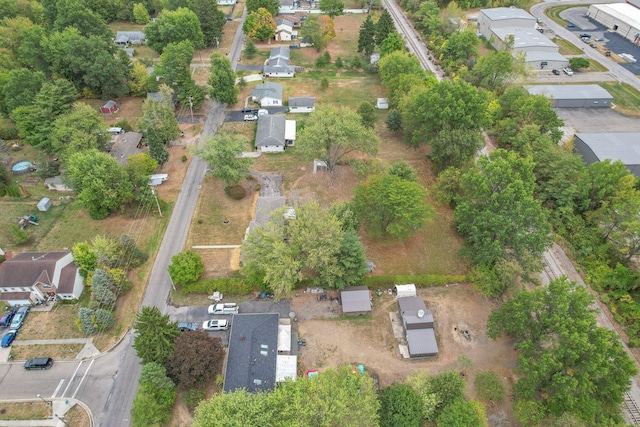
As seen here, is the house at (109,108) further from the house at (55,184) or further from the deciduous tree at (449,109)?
the deciduous tree at (449,109)

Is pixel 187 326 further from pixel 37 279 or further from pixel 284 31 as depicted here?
pixel 284 31

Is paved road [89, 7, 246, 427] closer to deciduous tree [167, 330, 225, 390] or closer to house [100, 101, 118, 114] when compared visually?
deciduous tree [167, 330, 225, 390]

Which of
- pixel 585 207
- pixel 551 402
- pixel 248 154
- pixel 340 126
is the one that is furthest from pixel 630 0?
pixel 551 402

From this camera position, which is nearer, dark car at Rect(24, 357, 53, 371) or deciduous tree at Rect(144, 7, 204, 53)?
dark car at Rect(24, 357, 53, 371)

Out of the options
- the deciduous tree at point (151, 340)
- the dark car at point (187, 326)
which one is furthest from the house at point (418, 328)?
the deciduous tree at point (151, 340)

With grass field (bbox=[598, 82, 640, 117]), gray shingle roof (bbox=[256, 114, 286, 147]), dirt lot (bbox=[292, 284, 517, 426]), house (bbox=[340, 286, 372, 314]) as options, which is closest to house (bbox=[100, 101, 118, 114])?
gray shingle roof (bbox=[256, 114, 286, 147])
